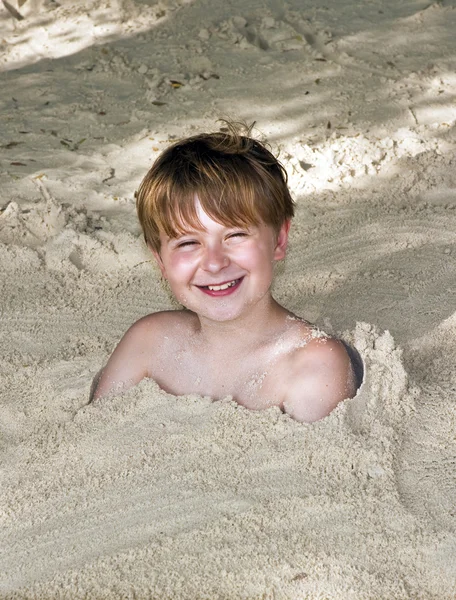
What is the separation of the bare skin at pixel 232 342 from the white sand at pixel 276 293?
10 cm

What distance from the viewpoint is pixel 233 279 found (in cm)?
238

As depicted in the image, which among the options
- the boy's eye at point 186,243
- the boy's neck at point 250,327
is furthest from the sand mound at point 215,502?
the boy's eye at point 186,243

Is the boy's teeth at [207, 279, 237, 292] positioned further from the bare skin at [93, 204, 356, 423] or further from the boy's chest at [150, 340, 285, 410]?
the boy's chest at [150, 340, 285, 410]

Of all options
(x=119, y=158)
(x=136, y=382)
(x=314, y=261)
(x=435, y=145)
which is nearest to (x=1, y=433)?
(x=136, y=382)

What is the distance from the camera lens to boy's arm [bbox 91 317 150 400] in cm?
272

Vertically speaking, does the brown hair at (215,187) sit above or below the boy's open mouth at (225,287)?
above

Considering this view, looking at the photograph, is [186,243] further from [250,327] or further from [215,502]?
[215,502]

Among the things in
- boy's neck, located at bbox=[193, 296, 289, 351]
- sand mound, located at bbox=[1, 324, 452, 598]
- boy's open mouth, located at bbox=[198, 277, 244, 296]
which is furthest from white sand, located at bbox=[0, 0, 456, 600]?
boy's open mouth, located at bbox=[198, 277, 244, 296]

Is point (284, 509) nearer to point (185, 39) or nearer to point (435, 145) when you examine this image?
point (435, 145)

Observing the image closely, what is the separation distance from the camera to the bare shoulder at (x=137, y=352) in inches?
107

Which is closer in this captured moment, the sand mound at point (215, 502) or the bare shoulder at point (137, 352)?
the sand mound at point (215, 502)

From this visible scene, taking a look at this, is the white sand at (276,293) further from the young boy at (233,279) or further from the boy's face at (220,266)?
the boy's face at (220,266)

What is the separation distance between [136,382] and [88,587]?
80cm

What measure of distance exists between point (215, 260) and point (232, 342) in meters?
0.36
